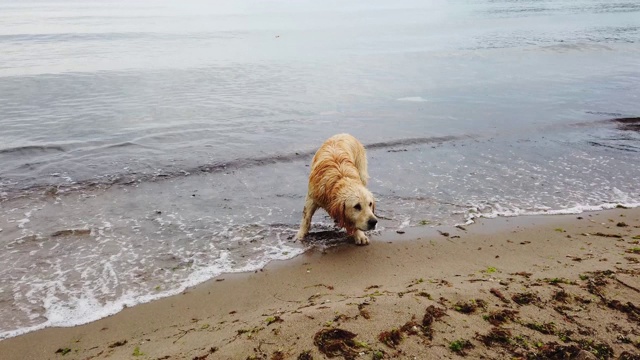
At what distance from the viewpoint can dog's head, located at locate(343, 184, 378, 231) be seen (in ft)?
18.5

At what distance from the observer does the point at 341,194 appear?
19.1 ft

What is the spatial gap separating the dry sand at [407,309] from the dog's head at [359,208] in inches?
17.6

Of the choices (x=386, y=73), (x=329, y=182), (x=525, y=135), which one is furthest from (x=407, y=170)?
(x=386, y=73)

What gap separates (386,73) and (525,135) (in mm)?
9390

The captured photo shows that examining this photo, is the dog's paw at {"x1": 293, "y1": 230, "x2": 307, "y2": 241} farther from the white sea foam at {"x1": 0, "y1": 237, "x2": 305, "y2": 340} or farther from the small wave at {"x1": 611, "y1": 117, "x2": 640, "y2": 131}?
Answer: the small wave at {"x1": 611, "y1": 117, "x2": 640, "y2": 131}

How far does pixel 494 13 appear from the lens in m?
50.4

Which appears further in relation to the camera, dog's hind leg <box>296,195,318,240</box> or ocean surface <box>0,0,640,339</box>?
dog's hind leg <box>296,195,318,240</box>

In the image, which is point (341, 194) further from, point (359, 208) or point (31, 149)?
point (31, 149)

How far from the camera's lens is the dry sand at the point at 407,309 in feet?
11.0

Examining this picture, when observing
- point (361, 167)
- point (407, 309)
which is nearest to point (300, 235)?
point (361, 167)

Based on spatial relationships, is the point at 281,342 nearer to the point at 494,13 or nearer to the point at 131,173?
the point at 131,173

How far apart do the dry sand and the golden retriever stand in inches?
17.9

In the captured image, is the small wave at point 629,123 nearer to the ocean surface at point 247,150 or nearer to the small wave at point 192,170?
the ocean surface at point 247,150

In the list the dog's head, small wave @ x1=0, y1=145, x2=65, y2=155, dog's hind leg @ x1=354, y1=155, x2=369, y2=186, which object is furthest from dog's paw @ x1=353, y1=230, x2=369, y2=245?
small wave @ x1=0, y1=145, x2=65, y2=155
